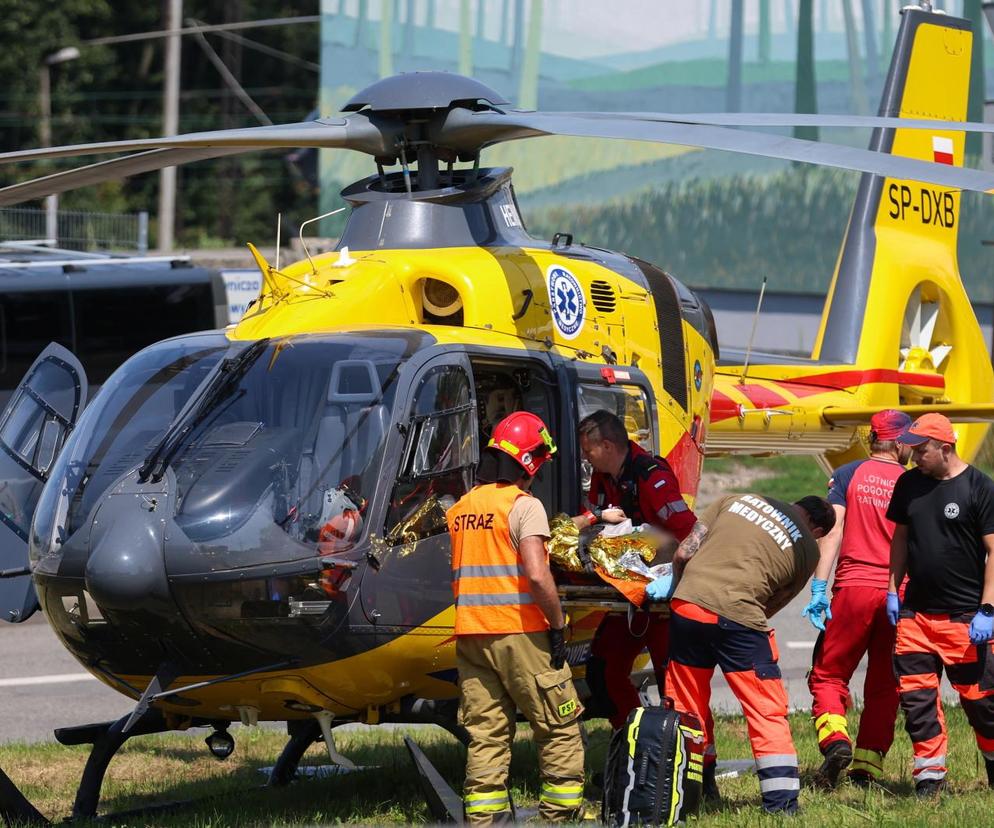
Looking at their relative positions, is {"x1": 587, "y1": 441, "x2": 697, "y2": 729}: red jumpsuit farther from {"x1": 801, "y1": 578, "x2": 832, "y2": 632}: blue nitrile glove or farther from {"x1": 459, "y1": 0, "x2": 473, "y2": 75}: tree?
{"x1": 459, "y1": 0, "x2": 473, "y2": 75}: tree

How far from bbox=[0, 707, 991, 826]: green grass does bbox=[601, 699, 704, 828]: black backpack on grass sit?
0.16 meters

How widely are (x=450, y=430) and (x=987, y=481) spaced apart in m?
2.42

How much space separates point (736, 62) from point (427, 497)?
22.8 meters

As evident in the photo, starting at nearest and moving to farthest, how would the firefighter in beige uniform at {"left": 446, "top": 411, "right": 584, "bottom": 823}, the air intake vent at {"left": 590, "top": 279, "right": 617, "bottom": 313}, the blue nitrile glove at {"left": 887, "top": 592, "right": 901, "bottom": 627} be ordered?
the firefighter in beige uniform at {"left": 446, "top": 411, "right": 584, "bottom": 823}, the blue nitrile glove at {"left": 887, "top": 592, "right": 901, "bottom": 627}, the air intake vent at {"left": 590, "top": 279, "right": 617, "bottom": 313}

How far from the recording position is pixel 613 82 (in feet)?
97.8

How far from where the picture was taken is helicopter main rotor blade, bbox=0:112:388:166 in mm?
6527

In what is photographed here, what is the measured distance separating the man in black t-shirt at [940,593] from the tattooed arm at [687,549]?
1056mm

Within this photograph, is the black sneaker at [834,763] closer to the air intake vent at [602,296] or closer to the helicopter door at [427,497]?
the helicopter door at [427,497]

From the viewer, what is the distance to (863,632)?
7.66 metres

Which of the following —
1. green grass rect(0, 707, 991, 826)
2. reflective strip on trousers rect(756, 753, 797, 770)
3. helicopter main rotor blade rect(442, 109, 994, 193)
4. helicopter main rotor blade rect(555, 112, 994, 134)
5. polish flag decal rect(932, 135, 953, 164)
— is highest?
helicopter main rotor blade rect(555, 112, 994, 134)

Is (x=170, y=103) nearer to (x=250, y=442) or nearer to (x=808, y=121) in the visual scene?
(x=250, y=442)

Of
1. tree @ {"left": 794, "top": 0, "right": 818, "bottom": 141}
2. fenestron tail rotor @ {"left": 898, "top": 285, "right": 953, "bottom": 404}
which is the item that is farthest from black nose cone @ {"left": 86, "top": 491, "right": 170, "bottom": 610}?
tree @ {"left": 794, "top": 0, "right": 818, "bottom": 141}

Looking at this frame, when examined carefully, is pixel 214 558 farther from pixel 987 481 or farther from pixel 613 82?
pixel 613 82

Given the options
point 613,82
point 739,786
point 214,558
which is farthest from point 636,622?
point 613,82
